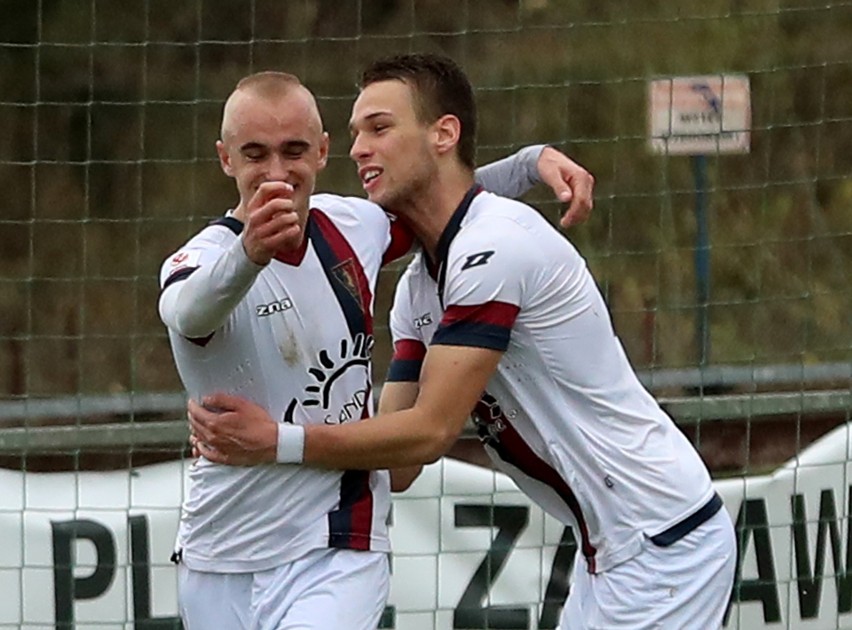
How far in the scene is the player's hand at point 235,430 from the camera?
383 cm

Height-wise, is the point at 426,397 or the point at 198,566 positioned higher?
the point at 426,397

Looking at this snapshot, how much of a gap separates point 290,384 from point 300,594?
440mm

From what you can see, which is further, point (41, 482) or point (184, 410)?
point (184, 410)

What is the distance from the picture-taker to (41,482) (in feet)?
19.5

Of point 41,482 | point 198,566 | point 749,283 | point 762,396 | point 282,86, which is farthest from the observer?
point 749,283

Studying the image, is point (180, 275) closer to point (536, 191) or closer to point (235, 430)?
point (235, 430)

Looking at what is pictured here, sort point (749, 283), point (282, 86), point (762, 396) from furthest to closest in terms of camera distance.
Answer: point (749, 283) → point (762, 396) → point (282, 86)

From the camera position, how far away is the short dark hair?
4.17 m

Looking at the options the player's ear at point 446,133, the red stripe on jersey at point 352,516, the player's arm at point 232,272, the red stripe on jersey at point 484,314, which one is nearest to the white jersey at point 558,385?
the red stripe on jersey at point 484,314

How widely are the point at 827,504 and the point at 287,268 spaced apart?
2780mm

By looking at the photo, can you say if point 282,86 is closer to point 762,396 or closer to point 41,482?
point 41,482

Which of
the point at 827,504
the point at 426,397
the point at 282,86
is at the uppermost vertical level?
the point at 282,86

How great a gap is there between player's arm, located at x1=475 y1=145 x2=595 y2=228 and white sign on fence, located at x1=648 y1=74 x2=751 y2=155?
165 centimetres

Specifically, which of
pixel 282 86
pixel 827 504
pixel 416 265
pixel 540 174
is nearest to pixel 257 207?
pixel 282 86
